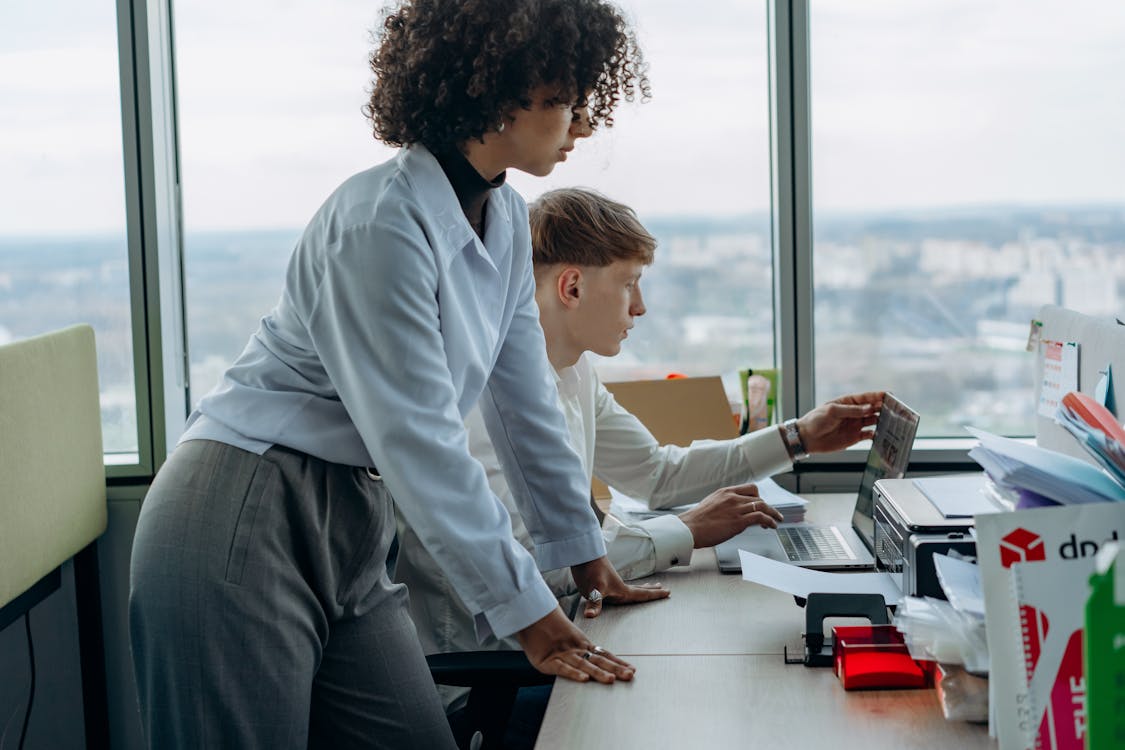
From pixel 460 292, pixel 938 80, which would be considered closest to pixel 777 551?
pixel 460 292

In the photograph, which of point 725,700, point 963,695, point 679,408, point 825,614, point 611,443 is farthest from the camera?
point 679,408

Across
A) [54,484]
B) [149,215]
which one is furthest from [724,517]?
[149,215]

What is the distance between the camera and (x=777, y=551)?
1.87 m

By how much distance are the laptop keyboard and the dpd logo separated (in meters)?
0.92

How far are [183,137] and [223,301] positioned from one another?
42 cm

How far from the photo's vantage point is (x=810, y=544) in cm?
192

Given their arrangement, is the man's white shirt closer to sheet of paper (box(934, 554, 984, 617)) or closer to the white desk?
the white desk

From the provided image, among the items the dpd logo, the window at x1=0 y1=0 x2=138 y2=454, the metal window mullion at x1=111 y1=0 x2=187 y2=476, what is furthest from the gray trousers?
the window at x1=0 y1=0 x2=138 y2=454

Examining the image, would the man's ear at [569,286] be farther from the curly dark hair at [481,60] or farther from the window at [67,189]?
the window at [67,189]

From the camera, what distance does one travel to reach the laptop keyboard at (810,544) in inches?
72.5

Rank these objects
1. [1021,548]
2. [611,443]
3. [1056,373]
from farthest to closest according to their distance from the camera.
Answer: [611,443], [1056,373], [1021,548]

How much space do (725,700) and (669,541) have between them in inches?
22.2

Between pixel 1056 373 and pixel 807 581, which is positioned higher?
pixel 1056 373

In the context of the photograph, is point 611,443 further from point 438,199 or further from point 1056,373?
point 438,199
